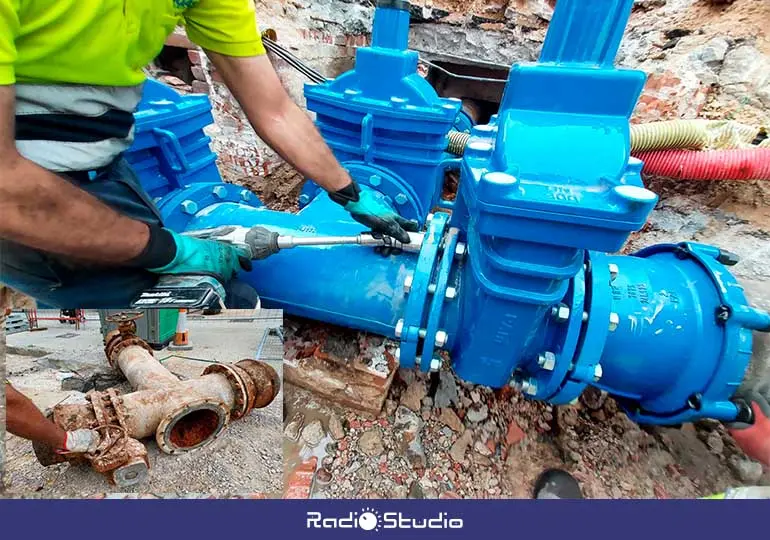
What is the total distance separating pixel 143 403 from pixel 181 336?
0.20m

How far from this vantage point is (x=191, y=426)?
4.33 ft

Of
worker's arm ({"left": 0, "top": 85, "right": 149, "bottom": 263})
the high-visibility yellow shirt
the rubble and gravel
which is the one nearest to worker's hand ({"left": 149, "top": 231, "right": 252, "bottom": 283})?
worker's arm ({"left": 0, "top": 85, "right": 149, "bottom": 263})

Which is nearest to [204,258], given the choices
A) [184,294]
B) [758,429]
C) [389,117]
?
[184,294]

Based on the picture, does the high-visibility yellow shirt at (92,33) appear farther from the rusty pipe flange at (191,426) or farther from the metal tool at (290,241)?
the rusty pipe flange at (191,426)

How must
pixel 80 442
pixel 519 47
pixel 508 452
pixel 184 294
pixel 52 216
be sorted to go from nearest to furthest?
pixel 52 216 → pixel 80 442 → pixel 184 294 → pixel 508 452 → pixel 519 47

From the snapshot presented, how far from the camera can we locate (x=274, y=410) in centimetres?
136

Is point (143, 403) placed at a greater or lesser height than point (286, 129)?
lesser

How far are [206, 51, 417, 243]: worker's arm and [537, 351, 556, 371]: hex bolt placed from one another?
60cm

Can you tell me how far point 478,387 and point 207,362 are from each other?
39.4 inches

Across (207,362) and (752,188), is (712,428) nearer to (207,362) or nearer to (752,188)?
(752,188)

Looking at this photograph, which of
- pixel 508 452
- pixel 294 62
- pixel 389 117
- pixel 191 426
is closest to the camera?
pixel 191 426

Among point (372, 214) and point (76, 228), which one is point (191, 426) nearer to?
point (76, 228)

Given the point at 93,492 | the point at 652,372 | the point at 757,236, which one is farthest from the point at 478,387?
the point at 757,236

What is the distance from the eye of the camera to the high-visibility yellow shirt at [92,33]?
86 centimetres
